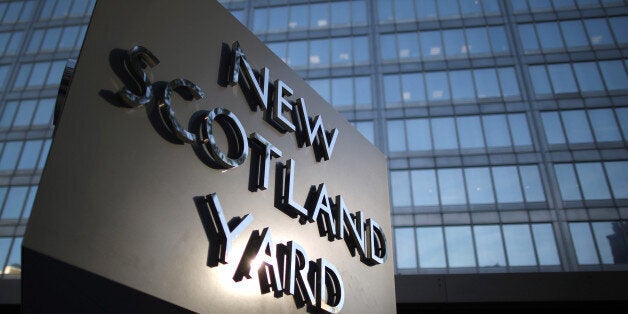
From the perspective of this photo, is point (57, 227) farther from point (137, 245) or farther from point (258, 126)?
point (258, 126)

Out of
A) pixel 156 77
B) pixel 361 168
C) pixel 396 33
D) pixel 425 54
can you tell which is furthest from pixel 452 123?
pixel 156 77

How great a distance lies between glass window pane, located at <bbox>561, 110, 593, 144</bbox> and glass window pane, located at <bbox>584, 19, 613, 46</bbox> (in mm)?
6482

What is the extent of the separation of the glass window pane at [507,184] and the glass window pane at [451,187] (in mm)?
2465

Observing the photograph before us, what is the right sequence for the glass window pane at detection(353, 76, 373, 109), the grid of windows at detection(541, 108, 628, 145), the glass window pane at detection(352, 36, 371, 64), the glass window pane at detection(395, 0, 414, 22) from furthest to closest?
the glass window pane at detection(395, 0, 414, 22), the glass window pane at detection(352, 36, 371, 64), the glass window pane at detection(353, 76, 373, 109), the grid of windows at detection(541, 108, 628, 145)

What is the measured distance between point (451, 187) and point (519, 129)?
23.0ft

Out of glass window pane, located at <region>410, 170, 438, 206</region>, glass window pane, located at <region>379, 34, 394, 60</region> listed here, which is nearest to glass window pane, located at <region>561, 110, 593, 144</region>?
glass window pane, located at <region>410, 170, 438, 206</region>

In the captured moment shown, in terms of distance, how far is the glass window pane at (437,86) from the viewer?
136 ft

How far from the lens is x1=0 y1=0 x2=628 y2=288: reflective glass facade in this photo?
3597cm

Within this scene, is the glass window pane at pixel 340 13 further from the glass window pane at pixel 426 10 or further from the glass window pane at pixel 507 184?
the glass window pane at pixel 507 184

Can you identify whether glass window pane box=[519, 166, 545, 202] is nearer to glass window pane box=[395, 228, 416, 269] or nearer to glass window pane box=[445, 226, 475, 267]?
glass window pane box=[445, 226, 475, 267]

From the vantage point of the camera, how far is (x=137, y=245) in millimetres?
3273

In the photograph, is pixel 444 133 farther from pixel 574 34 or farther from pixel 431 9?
pixel 574 34

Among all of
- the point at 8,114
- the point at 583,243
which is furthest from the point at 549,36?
the point at 8,114

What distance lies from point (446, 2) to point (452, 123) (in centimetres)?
1179
